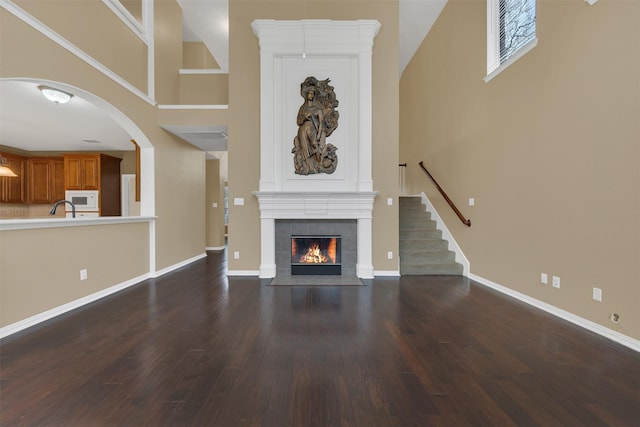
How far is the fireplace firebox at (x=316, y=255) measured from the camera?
4.59 metres

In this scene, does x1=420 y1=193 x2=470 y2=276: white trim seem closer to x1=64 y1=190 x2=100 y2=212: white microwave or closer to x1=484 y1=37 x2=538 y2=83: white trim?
x1=484 y1=37 x2=538 y2=83: white trim

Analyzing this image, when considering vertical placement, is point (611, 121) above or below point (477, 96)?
below

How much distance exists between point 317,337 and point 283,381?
2.10 ft

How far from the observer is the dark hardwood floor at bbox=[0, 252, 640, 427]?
1.48 metres

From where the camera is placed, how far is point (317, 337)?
93.0 inches

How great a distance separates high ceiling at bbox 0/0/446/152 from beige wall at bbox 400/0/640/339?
112 cm

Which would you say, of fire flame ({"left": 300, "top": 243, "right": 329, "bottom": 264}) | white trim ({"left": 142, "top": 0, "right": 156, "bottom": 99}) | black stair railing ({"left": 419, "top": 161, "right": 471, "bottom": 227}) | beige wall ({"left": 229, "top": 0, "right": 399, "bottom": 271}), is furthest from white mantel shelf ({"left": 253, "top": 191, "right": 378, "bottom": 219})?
white trim ({"left": 142, "top": 0, "right": 156, "bottom": 99})

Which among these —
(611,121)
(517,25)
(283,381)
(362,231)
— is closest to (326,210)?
(362,231)

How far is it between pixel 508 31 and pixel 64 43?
18.5 feet

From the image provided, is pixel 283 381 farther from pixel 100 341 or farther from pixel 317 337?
pixel 100 341

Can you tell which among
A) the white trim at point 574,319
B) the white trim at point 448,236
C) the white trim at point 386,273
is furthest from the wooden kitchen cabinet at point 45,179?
the white trim at point 574,319

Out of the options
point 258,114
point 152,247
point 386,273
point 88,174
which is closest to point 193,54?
point 258,114

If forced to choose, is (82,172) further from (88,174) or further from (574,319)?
(574,319)

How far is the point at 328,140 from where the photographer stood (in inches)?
177
